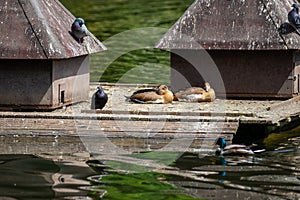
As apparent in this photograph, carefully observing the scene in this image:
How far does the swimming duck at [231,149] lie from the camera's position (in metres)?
17.0

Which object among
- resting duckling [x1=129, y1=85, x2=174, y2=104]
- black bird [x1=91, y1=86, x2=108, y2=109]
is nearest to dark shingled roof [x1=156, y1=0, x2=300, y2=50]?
resting duckling [x1=129, y1=85, x2=174, y2=104]

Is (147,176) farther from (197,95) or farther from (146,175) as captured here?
(197,95)

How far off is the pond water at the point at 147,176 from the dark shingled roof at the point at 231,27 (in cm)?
293

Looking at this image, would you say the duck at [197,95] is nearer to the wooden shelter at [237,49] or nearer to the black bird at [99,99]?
the wooden shelter at [237,49]

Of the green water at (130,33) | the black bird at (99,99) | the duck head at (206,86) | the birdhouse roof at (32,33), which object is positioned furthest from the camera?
the green water at (130,33)

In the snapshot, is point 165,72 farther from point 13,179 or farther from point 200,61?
point 13,179

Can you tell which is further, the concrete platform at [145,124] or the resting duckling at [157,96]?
the resting duckling at [157,96]

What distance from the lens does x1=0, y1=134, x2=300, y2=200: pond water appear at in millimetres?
14727

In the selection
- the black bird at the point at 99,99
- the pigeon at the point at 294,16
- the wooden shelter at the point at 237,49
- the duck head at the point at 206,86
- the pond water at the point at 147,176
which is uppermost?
the pigeon at the point at 294,16

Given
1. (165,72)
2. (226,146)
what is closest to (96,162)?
(226,146)

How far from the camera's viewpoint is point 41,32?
18.9 m

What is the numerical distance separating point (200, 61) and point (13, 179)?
20.2ft

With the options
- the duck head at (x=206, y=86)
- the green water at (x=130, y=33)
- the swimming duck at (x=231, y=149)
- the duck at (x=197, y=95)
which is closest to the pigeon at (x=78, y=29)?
the duck at (x=197, y=95)

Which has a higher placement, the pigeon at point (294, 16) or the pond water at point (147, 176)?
the pigeon at point (294, 16)
